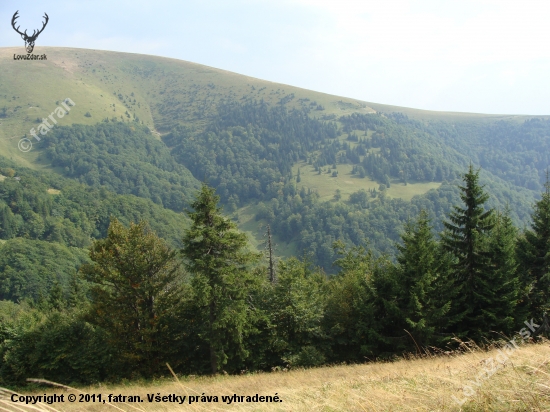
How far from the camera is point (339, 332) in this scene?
82.8ft

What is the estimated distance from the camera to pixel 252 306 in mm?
25281

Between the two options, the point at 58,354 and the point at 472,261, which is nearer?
the point at 472,261

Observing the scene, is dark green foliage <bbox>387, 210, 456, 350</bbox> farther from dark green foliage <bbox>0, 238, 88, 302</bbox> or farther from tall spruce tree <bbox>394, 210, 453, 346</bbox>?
dark green foliage <bbox>0, 238, 88, 302</bbox>

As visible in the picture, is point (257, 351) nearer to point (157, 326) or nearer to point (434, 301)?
point (157, 326)

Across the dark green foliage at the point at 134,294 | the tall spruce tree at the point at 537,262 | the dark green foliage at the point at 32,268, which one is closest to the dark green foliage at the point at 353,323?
the tall spruce tree at the point at 537,262

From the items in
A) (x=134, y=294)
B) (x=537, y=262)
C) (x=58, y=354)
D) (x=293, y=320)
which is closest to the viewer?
(x=537, y=262)

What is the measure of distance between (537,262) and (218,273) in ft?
64.7

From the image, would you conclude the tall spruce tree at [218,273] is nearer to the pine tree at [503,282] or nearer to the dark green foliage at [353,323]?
the dark green foliage at [353,323]

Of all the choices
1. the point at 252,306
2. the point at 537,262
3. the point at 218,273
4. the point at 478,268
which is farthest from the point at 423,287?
the point at 218,273

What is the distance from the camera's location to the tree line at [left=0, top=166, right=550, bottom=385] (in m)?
22.1

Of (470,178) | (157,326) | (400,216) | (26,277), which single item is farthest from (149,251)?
(400,216)

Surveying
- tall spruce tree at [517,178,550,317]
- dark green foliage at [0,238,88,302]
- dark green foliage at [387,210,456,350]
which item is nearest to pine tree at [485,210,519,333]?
tall spruce tree at [517,178,550,317]

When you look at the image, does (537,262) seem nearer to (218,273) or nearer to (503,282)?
(503,282)

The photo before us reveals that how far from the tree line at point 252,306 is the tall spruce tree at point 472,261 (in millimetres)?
68
